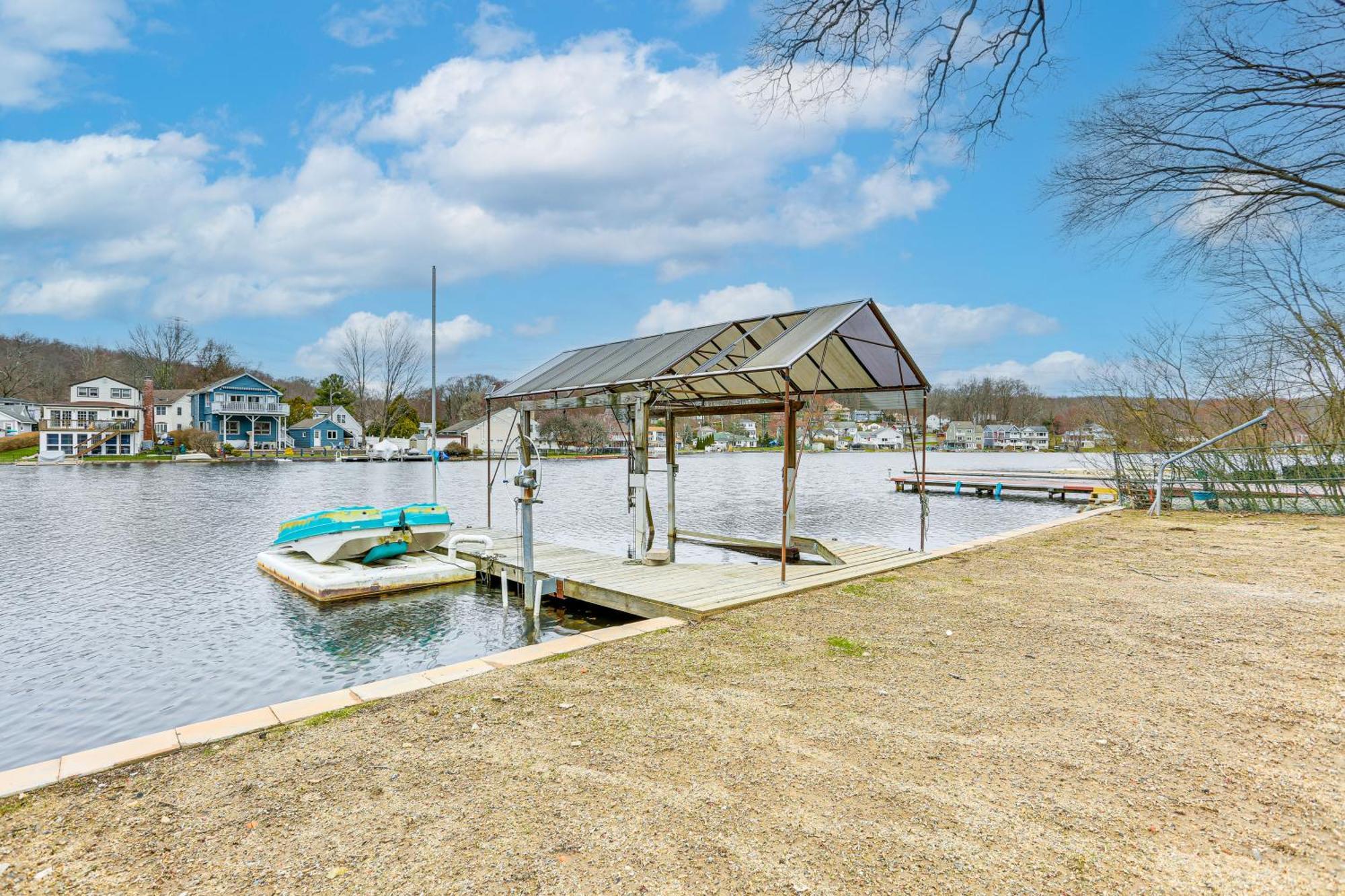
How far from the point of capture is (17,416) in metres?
63.1

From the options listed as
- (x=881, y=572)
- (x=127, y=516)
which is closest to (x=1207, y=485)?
(x=881, y=572)

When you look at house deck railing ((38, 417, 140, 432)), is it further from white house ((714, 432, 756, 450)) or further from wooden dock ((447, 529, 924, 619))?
white house ((714, 432, 756, 450))

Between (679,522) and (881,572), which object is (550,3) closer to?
(881,572)

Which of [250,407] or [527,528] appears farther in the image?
[250,407]

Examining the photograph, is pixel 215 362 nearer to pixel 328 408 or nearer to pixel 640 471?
pixel 328 408

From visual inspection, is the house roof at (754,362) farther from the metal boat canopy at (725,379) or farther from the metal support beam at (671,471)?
the metal support beam at (671,471)

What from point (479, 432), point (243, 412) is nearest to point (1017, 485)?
point (479, 432)

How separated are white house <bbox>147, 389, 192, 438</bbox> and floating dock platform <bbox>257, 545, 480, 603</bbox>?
57.3m

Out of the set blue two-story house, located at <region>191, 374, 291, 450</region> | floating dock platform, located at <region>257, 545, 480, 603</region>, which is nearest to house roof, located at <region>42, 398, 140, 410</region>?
blue two-story house, located at <region>191, 374, 291, 450</region>

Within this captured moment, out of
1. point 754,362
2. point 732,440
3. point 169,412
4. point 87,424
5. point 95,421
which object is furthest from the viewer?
point 732,440

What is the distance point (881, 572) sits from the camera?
8102 mm

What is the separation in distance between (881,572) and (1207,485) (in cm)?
1123

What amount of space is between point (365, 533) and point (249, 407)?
186ft

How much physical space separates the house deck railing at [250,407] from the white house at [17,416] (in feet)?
59.5
